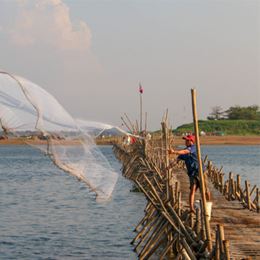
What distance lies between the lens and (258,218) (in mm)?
13711

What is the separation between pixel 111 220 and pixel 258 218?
7876 mm

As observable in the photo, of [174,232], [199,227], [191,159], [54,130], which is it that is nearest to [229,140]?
[191,159]

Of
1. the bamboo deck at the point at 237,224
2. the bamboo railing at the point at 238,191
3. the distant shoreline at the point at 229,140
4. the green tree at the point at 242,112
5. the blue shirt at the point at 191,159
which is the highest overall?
the green tree at the point at 242,112

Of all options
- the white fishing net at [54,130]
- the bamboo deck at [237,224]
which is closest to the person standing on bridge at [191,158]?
the bamboo deck at [237,224]

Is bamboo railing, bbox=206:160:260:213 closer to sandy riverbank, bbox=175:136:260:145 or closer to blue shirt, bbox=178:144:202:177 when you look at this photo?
blue shirt, bbox=178:144:202:177

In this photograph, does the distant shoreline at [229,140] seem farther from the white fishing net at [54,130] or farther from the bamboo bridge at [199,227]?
the white fishing net at [54,130]

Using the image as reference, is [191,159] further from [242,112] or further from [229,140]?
[242,112]

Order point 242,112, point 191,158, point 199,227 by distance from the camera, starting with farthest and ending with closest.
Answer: point 242,112 < point 191,158 < point 199,227

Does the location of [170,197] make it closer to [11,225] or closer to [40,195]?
[11,225]

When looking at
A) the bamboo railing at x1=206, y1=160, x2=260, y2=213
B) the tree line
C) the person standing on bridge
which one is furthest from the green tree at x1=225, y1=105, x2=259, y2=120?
the person standing on bridge

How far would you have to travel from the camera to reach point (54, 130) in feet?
25.4

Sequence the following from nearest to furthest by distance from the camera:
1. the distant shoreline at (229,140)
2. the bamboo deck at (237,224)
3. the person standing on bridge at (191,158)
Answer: the bamboo deck at (237,224) < the person standing on bridge at (191,158) < the distant shoreline at (229,140)

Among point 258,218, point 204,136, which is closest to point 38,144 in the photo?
point 258,218

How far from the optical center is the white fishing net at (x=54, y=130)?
7.32 m
